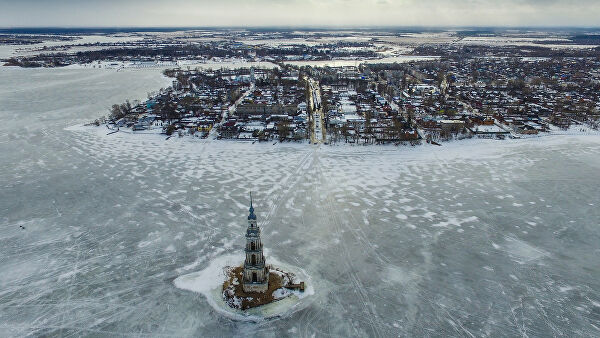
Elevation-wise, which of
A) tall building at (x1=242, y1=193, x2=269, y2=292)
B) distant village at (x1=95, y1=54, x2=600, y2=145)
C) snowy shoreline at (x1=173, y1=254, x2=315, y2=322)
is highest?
distant village at (x1=95, y1=54, x2=600, y2=145)

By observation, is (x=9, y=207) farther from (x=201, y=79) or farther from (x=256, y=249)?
(x=201, y=79)

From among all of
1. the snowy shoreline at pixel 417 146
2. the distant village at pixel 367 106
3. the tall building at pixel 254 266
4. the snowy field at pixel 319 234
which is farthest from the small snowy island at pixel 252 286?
the distant village at pixel 367 106

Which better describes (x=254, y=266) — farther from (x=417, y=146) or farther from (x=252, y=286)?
(x=417, y=146)

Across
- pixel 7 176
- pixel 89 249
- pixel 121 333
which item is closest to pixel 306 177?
pixel 89 249

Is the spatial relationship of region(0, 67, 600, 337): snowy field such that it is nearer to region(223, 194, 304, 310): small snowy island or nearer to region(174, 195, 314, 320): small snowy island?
region(174, 195, 314, 320): small snowy island

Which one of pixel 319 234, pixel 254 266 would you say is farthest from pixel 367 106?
pixel 254 266

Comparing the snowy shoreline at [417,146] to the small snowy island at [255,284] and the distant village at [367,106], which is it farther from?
the small snowy island at [255,284]

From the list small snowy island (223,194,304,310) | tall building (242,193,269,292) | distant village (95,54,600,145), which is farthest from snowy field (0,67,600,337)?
distant village (95,54,600,145)
